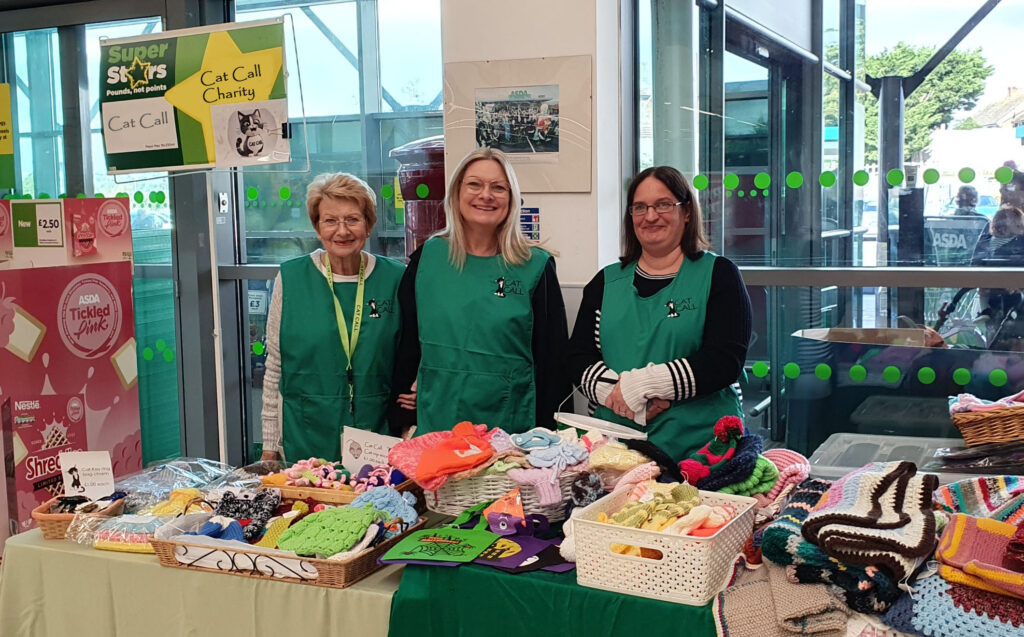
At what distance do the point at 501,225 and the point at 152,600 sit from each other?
1.39 meters

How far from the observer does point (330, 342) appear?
10.2 ft

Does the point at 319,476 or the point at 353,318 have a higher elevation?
the point at 353,318

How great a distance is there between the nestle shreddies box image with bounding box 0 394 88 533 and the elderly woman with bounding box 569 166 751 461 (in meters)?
2.32

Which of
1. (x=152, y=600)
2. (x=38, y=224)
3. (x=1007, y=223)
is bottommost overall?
(x=152, y=600)

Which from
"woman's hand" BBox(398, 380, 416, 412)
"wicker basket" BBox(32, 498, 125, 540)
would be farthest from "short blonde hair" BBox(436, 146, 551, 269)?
"wicker basket" BBox(32, 498, 125, 540)

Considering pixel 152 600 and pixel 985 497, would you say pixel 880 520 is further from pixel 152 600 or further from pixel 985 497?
pixel 152 600

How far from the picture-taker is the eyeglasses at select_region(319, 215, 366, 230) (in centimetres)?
301

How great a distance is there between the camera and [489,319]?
9.53ft

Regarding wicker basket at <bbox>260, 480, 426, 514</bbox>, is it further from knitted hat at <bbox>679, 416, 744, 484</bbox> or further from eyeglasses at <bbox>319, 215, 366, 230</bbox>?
eyeglasses at <bbox>319, 215, 366, 230</bbox>

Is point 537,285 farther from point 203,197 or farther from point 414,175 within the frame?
point 203,197

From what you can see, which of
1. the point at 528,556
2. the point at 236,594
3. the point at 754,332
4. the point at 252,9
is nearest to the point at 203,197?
the point at 252,9

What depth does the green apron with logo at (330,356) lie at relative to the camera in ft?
10.2

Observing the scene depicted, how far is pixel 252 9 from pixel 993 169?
3.23 meters

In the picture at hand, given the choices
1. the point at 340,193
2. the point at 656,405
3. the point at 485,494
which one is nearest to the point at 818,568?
the point at 485,494
